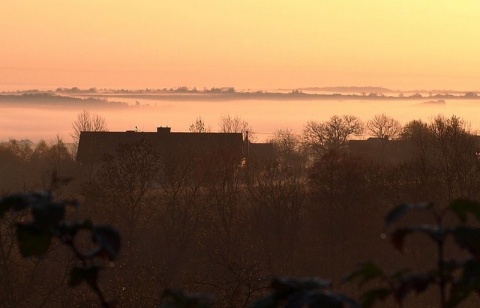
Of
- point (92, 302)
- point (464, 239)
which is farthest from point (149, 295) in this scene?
point (464, 239)

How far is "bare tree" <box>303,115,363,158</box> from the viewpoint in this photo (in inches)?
3800

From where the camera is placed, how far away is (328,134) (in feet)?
322

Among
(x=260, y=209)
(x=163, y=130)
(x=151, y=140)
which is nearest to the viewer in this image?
(x=260, y=209)

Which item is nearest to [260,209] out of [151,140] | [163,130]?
[151,140]

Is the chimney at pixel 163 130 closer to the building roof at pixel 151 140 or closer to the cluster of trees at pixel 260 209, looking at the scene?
the building roof at pixel 151 140

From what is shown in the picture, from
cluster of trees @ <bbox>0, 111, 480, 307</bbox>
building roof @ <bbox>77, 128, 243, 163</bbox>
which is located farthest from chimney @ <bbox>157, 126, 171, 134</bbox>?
cluster of trees @ <bbox>0, 111, 480, 307</bbox>

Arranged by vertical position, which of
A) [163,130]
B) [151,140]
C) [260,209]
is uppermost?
[163,130]

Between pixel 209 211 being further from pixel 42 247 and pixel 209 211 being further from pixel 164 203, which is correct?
pixel 42 247

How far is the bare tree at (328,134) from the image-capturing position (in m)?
96.5

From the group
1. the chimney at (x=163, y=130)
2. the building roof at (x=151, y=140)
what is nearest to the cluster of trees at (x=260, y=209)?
the building roof at (x=151, y=140)

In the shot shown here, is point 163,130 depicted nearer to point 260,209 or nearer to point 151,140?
point 151,140

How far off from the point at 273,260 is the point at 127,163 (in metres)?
13.9

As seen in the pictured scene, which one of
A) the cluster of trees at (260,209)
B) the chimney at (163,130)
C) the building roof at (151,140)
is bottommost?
the cluster of trees at (260,209)

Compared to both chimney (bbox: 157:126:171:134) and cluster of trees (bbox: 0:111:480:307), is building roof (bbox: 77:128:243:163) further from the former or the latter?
cluster of trees (bbox: 0:111:480:307)
